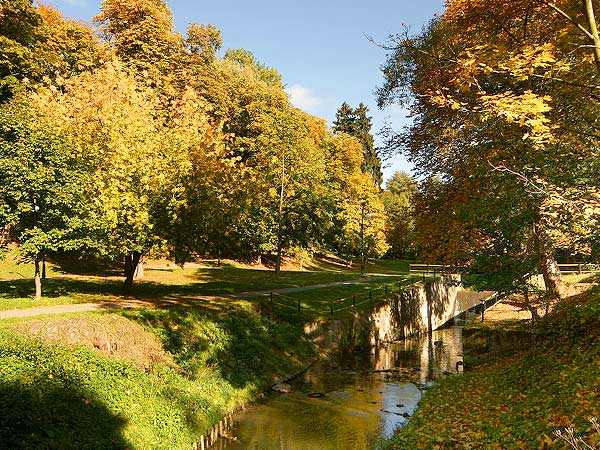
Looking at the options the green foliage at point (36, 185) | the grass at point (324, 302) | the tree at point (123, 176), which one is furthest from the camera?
the grass at point (324, 302)

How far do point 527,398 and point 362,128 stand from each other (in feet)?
235

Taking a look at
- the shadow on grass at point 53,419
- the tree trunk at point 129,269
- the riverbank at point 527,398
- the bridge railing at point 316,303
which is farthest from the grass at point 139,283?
the riverbank at point 527,398

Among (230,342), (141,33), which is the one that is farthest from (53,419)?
(141,33)

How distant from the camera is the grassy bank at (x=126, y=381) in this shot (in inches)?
363

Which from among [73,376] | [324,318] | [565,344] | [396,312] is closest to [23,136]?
[73,376]

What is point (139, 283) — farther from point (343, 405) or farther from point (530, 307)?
point (530, 307)

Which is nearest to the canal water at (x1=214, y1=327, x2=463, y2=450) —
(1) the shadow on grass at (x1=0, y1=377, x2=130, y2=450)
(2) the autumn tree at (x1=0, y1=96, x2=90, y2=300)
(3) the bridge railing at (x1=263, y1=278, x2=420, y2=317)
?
(3) the bridge railing at (x1=263, y1=278, x2=420, y2=317)

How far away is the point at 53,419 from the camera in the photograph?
9.27m

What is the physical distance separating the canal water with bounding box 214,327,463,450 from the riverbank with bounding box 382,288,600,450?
1.60m

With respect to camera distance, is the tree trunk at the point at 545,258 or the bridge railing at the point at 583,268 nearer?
the bridge railing at the point at 583,268

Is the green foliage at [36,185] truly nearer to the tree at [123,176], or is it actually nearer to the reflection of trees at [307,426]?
the tree at [123,176]

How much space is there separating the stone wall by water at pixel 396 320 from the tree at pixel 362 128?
43.0 meters

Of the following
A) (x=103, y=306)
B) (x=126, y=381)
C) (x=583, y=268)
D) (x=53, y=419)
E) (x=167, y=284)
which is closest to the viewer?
(x=53, y=419)

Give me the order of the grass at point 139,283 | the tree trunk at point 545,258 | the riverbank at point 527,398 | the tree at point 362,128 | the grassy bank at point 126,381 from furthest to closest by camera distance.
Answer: the tree at point 362,128
the grass at point 139,283
the tree trunk at point 545,258
the grassy bank at point 126,381
the riverbank at point 527,398
